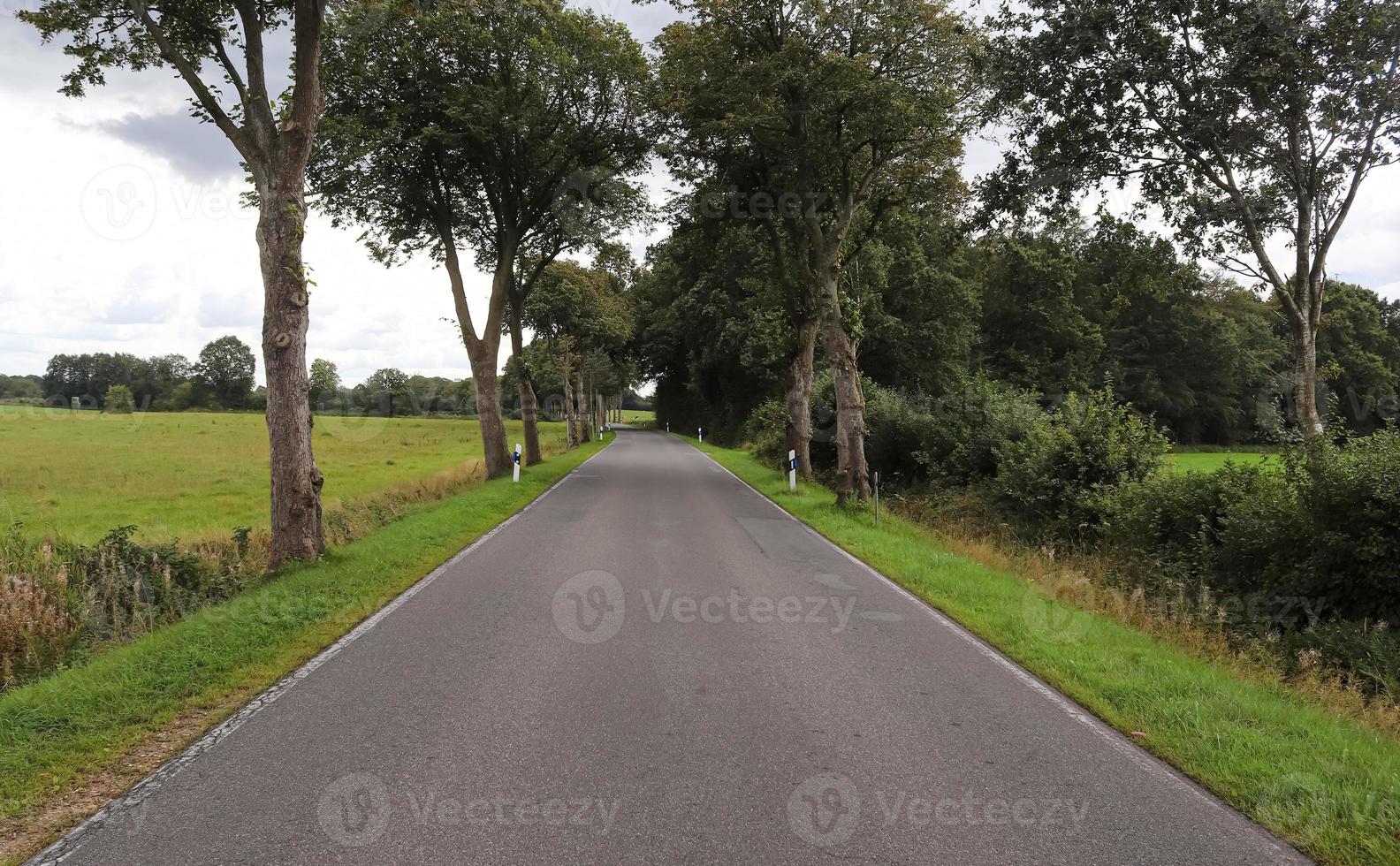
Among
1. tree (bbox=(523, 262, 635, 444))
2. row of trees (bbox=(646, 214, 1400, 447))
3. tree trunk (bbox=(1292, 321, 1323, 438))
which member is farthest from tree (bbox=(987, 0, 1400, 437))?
tree (bbox=(523, 262, 635, 444))

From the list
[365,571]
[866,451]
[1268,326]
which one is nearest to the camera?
[365,571]

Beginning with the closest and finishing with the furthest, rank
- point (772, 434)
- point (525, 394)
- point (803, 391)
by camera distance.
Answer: point (803, 391), point (525, 394), point (772, 434)

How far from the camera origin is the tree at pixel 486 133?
16.8 meters

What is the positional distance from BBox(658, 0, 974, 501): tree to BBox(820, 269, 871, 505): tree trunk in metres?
0.03

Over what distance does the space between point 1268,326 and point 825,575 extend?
58.6 m

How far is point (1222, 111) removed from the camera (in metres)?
13.8

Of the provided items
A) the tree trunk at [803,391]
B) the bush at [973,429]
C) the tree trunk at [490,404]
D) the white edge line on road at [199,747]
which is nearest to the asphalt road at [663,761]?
the white edge line on road at [199,747]

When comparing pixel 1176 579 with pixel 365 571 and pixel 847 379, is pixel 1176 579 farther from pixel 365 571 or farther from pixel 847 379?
pixel 365 571

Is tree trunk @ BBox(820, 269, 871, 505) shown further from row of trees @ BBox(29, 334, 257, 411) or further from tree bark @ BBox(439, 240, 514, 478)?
row of trees @ BBox(29, 334, 257, 411)

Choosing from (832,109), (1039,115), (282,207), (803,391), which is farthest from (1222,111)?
(282,207)

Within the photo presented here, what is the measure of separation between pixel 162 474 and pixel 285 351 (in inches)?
698

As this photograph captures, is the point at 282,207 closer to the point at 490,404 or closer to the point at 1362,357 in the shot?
the point at 490,404

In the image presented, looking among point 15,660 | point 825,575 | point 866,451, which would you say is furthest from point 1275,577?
point 866,451

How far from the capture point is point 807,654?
6.02 m
